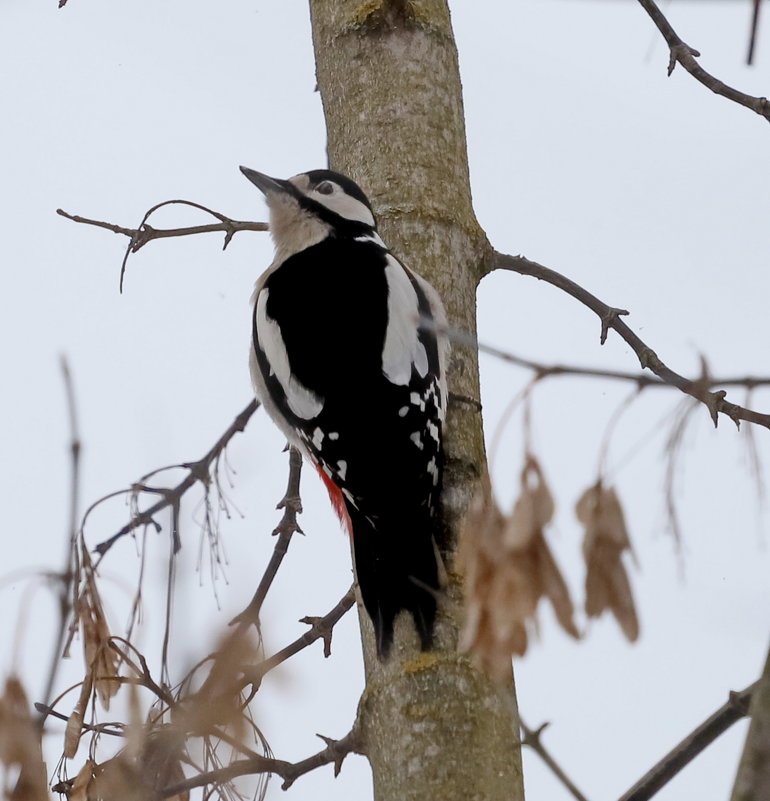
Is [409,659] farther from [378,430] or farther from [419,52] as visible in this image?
[419,52]

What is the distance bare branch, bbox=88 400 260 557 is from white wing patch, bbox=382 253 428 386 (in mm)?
536

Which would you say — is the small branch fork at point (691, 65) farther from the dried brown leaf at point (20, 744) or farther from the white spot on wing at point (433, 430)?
the dried brown leaf at point (20, 744)

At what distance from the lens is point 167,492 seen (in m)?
2.64

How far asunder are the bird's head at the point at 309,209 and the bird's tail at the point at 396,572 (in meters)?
0.90

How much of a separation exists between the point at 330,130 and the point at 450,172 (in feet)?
1.14

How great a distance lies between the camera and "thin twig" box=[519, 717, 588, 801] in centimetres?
129

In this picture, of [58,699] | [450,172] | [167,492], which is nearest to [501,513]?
[58,699]

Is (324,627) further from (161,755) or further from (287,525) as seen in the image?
(161,755)

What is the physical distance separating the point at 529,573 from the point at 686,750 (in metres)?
0.49

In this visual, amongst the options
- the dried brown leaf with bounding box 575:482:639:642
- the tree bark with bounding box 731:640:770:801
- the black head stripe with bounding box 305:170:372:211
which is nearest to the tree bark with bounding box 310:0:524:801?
the black head stripe with bounding box 305:170:372:211

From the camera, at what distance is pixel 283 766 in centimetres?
231

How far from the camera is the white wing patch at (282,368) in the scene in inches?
108

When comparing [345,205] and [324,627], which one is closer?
[324,627]

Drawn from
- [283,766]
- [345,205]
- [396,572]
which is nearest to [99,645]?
[283,766]
